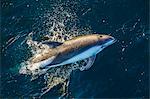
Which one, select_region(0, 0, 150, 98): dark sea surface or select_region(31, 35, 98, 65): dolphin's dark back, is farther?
select_region(0, 0, 150, 98): dark sea surface

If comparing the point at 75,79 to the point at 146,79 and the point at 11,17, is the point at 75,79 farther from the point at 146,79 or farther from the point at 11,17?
the point at 11,17

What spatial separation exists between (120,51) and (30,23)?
4.54 feet

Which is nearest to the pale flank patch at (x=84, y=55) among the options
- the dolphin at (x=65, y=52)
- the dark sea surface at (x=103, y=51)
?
the dolphin at (x=65, y=52)

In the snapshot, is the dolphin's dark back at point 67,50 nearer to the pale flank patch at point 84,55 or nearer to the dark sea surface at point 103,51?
the pale flank patch at point 84,55

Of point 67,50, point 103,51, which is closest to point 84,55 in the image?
point 67,50

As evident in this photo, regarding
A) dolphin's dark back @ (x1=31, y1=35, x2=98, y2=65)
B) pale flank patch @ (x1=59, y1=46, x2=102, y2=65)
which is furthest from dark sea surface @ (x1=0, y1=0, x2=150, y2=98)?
dolphin's dark back @ (x1=31, y1=35, x2=98, y2=65)

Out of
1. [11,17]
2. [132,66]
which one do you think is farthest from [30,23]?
[132,66]

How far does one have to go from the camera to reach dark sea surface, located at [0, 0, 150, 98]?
17.5ft

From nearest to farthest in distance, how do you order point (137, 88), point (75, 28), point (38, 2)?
point (137, 88)
point (75, 28)
point (38, 2)

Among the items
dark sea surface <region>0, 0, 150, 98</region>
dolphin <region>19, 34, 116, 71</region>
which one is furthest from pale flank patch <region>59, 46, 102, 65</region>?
dark sea surface <region>0, 0, 150, 98</region>

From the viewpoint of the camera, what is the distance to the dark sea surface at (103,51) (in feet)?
17.5

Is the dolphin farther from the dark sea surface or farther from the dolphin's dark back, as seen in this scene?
the dark sea surface

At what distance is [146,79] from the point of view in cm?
536

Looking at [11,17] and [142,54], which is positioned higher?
[11,17]
